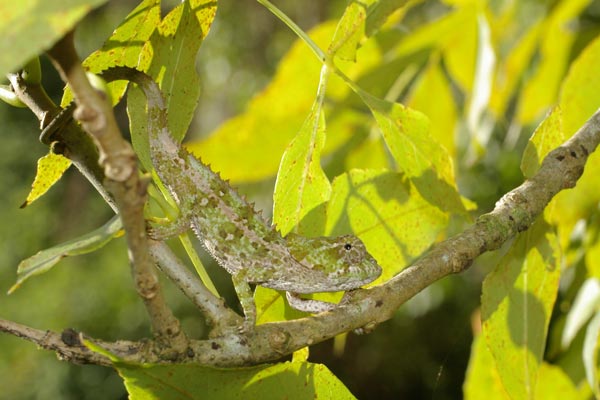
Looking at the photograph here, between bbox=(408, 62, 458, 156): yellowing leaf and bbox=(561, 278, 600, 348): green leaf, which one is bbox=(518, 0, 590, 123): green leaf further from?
bbox=(561, 278, 600, 348): green leaf

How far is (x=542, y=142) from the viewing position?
0.99 m

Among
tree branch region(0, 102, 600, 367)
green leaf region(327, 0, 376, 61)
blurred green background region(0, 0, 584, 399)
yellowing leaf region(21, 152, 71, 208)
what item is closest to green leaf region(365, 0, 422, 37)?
green leaf region(327, 0, 376, 61)

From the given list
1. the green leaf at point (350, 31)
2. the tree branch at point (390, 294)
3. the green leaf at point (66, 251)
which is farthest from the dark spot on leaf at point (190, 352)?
the green leaf at point (350, 31)

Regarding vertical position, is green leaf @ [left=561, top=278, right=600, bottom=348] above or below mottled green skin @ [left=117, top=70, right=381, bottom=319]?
below

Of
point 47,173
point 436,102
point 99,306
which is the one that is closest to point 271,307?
point 47,173

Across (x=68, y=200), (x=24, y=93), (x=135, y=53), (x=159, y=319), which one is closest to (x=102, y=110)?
(x=159, y=319)

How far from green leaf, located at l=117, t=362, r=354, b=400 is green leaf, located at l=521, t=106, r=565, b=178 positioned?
41cm

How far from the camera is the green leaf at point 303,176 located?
0.92 m

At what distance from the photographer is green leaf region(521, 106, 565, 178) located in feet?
3.20

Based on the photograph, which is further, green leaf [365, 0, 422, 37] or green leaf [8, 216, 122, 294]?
green leaf [365, 0, 422, 37]

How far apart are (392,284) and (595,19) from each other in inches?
56.5

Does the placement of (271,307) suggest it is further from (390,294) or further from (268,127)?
(268,127)

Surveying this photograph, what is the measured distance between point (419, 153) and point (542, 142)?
16 centimetres

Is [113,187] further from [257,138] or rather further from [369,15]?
[257,138]
